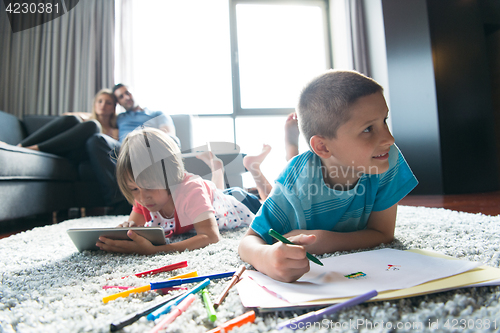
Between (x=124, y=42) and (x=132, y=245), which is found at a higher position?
(x=124, y=42)

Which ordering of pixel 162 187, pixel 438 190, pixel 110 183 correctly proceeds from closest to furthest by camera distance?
pixel 162 187 → pixel 110 183 → pixel 438 190

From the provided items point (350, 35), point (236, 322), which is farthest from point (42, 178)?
point (350, 35)

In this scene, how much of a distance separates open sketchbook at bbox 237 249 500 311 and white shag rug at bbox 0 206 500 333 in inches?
0.5

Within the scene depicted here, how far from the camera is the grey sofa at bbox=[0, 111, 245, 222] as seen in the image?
1.27 meters

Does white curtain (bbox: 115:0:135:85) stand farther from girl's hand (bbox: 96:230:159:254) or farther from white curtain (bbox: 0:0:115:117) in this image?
girl's hand (bbox: 96:230:159:254)

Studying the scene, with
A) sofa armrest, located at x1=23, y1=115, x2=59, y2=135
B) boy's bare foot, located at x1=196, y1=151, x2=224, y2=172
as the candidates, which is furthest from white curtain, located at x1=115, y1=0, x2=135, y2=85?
boy's bare foot, located at x1=196, y1=151, x2=224, y2=172

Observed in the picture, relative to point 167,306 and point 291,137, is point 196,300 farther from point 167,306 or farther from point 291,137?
point 291,137

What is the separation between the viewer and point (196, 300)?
1.28ft

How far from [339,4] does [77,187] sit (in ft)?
10.7

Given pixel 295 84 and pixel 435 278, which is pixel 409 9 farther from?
pixel 435 278

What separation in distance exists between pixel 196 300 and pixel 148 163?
23.0 inches

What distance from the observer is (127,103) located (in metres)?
2.34

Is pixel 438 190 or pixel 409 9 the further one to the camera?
pixel 409 9

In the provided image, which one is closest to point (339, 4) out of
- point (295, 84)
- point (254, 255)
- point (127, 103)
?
point (295, 84)
